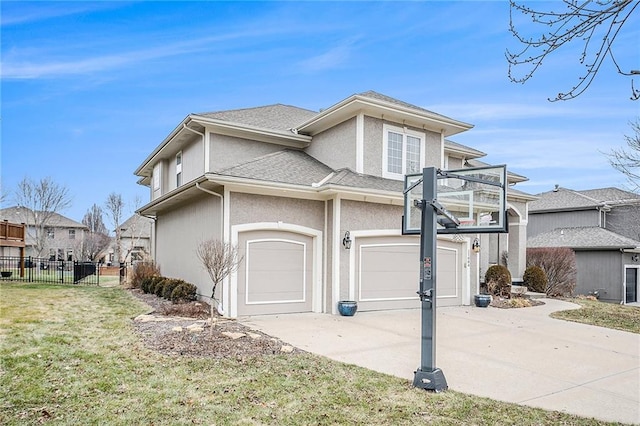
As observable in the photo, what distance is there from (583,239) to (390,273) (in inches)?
716

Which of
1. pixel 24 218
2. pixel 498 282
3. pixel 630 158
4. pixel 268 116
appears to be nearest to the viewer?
pixel 630 158

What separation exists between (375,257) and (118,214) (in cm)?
3680

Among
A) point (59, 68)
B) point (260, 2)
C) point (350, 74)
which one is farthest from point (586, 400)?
point (59, 68)

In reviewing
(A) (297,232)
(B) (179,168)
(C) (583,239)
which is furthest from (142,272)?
(C) (583,239)

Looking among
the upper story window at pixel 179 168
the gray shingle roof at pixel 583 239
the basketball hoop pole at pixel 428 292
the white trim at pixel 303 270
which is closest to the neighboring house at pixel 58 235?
the upper story window at pixel 179 168

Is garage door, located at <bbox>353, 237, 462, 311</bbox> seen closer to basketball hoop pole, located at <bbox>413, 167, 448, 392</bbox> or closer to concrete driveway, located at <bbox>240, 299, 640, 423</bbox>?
concrete driveway, located at <bbox>240, 299, 640, 423</bbox>

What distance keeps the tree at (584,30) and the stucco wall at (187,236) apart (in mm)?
8823

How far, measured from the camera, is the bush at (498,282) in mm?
16656

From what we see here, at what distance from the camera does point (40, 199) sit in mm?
37156

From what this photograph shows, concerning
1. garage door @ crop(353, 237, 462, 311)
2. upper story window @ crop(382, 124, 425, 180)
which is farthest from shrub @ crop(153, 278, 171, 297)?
upper story window @ crop(382, 124, 425, 180)

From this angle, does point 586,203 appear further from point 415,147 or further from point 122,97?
point 122,97

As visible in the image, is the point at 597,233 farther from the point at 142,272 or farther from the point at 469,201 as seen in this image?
the point at 142,272

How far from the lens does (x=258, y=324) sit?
9.94m

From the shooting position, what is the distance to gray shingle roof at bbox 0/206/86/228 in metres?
41.6
